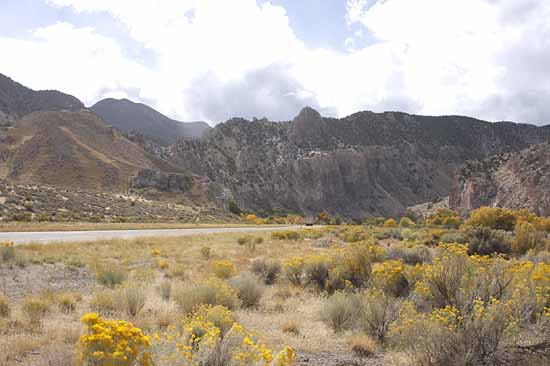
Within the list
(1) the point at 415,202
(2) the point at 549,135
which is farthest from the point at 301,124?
(2) the point at 549,135

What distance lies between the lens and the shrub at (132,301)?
7.89 meters

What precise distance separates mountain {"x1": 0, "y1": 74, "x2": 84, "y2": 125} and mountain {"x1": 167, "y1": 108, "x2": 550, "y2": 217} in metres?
45.3

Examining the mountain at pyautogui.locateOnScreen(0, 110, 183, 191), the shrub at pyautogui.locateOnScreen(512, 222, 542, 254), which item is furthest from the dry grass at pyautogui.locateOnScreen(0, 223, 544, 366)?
the mountain at pyautogui.locateOnScreen(0, 110, 183, 191)

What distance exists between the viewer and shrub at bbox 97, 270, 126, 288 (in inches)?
420

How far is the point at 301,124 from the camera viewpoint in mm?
144500

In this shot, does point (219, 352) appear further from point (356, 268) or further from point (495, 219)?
point (495, 219)

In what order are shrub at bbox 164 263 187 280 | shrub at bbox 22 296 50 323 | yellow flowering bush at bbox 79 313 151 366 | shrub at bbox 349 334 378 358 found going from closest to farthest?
yellow flowering bush at bbox 79 313 151 366
shrub at bbox 349 334 378 358
shrub at bbox 22 296 50 323
shrub at bbox 164 263 187 280

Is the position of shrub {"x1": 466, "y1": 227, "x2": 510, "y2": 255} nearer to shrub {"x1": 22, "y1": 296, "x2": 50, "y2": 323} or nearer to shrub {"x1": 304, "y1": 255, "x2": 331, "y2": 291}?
shrub {"x1": 304, "y1": 255, "x2": 331, "y2": 291}

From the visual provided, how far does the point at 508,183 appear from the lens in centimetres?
7375

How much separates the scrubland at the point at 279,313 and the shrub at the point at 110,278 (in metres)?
0.03

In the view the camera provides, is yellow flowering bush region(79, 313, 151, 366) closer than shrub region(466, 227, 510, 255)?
Yes

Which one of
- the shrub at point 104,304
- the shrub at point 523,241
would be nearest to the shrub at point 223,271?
the shrub at point 104,304

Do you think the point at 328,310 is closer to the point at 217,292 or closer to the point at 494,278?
the point at 217,292

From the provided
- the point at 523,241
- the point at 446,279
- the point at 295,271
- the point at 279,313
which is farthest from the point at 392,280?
the point at 523,241
